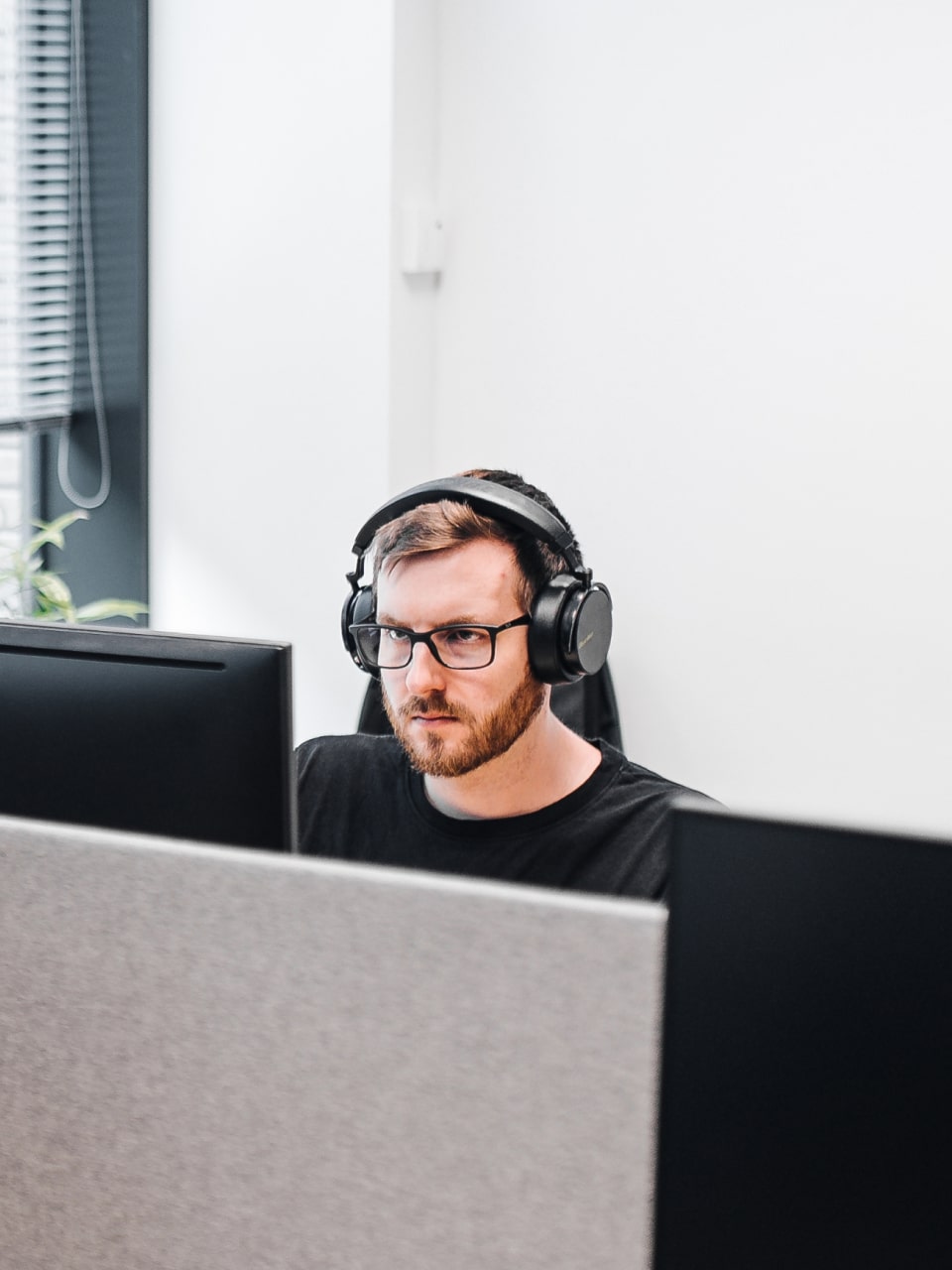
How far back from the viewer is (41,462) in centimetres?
277

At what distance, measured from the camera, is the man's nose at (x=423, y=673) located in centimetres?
146

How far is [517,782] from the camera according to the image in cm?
152

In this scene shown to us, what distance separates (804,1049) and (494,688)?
84cm

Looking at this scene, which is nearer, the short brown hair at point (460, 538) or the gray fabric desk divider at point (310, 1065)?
the gray fabric desk divider at point (310, 1065)

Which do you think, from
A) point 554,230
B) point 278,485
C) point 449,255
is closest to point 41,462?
point 278,485

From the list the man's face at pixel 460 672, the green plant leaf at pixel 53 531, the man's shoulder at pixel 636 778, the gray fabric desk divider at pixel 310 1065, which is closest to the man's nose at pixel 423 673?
the man's face at pixel 460 672

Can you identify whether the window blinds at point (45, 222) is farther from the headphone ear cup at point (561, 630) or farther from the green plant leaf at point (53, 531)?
the headphone ear cup at point (561, 630)

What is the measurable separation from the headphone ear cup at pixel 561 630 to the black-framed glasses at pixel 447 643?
0.09 ft

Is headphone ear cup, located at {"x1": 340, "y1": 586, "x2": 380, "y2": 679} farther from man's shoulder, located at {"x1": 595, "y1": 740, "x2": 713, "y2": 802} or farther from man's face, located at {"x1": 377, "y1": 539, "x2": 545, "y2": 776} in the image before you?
man's shoulder, located at {"x1": 595, "y1": 740, "x2": 713, "y2": 802}

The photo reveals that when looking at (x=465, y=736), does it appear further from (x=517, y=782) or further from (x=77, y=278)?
(x=77, y=278)

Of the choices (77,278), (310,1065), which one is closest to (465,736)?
(310,1065)

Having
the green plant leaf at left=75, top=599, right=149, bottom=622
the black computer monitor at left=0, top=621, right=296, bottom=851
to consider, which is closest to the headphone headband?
the black computer monitor at left=0, top=621, right=296, bottom=851

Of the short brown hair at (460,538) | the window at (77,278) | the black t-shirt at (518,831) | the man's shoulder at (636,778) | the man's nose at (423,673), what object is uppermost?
the window at (77,278)

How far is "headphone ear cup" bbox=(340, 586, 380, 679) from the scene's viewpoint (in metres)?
1.55
